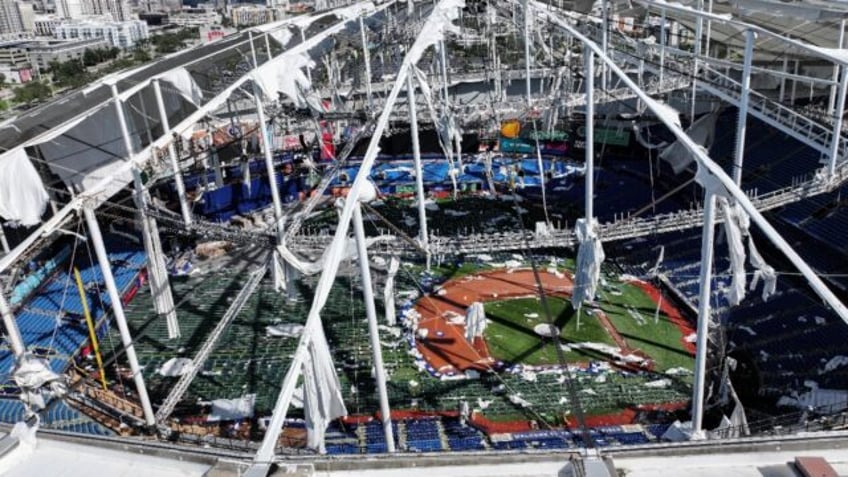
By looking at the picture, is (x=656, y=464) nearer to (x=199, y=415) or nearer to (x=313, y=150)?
(x=199, y=415)

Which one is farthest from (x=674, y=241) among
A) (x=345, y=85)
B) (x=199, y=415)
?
(x=345, y=85)

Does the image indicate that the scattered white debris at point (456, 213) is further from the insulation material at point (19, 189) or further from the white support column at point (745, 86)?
the insulation material at point (19, 189)

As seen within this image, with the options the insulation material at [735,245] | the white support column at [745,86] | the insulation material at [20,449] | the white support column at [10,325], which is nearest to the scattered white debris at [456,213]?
the white support column at [745,86]

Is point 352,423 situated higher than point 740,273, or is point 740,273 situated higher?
point 740,273

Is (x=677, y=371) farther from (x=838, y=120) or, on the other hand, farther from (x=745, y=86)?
(x=745, y=86)

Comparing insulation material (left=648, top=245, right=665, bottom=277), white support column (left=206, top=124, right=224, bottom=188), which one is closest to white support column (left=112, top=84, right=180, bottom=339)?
white support column (left=206, top=124, right=224, bottom=188)

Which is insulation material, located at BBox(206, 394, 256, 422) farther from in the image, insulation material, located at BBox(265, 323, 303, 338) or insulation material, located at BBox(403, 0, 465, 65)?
insulation material, located at BBox(403, 0, 465, 65)
